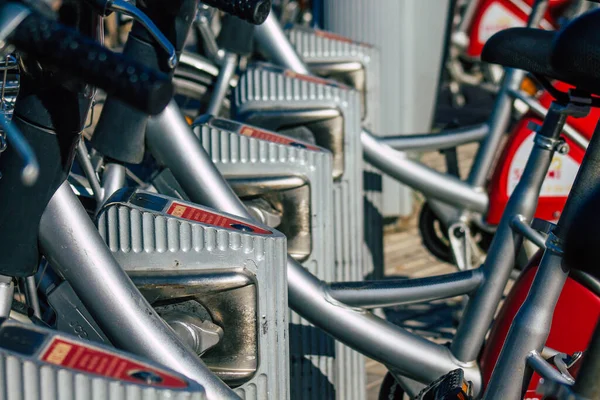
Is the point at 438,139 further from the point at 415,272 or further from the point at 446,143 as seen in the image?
the point at 415,272

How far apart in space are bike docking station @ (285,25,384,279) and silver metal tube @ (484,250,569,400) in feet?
5.58

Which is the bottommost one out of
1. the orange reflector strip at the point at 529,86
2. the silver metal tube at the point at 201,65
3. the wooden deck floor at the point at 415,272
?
the wooden deck floor at the point at 415,272

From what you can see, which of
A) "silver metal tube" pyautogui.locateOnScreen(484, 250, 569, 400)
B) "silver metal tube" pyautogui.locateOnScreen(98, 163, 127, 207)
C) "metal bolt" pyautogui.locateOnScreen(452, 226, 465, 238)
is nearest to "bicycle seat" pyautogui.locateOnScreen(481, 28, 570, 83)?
"silver metal tube" pyautogui.locateOnScreen(484, 250, 569, 400)

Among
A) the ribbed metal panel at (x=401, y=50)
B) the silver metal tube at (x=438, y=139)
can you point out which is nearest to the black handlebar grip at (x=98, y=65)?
the silver metal tube at (x=438, y=139)

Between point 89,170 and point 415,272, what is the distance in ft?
8.51

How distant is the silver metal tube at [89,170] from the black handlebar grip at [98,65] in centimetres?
91

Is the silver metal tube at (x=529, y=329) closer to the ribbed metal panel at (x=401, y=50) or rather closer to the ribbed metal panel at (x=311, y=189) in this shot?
the ribbed metal panel at (x=311, y=189)

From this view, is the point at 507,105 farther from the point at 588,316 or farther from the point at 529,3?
the point at 529,3

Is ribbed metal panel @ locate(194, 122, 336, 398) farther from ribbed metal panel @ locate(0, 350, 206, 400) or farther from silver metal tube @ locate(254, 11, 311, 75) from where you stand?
ribbed metal panel @ locate(0, 350, 206, 400)

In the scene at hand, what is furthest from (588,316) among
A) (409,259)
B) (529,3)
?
(529,3)

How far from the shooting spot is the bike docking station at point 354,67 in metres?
3.54

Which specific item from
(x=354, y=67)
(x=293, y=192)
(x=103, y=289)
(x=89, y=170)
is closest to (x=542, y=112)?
(x=354, y=67)

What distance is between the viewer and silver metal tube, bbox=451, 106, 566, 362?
2.30m

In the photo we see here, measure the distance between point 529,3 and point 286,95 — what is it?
3.48m
